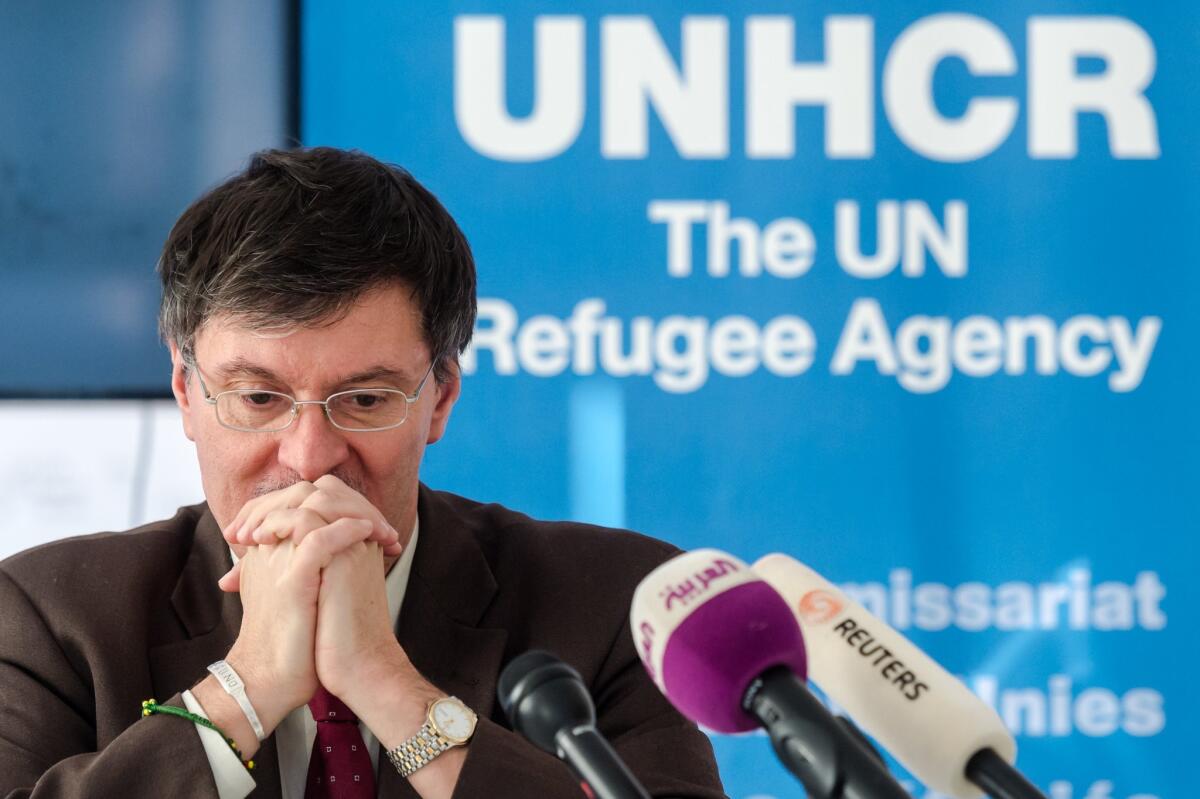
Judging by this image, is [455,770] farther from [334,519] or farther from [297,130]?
[297,130]

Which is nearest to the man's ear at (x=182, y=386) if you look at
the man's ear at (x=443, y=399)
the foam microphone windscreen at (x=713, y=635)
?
the man's ear at (x=443, y=399)

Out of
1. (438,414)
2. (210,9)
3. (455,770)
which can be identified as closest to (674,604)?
(455,770)

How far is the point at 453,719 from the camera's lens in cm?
154

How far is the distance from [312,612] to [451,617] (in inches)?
11.4

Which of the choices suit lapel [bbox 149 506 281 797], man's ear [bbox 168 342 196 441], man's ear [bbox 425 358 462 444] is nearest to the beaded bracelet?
suit lapel [bbox 149 506 281 797]

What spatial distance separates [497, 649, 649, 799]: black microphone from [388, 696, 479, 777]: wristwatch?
2.11 feet

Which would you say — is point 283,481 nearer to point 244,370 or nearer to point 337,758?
point 244,370

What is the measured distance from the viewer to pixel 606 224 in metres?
2.88

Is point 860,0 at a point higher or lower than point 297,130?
higher

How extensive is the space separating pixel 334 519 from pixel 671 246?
1420mm

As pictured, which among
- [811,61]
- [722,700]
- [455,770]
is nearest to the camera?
[722,700]

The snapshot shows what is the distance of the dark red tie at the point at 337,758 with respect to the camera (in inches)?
65.0

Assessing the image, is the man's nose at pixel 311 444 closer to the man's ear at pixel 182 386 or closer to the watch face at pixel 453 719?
the man's ear at pixel 182 386

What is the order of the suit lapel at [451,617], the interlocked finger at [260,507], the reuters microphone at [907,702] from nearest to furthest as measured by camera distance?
1. the reuters microphone at [907,702]
2. the interlocked finger at [260,507]
3. the suit lapel at [451,617]
